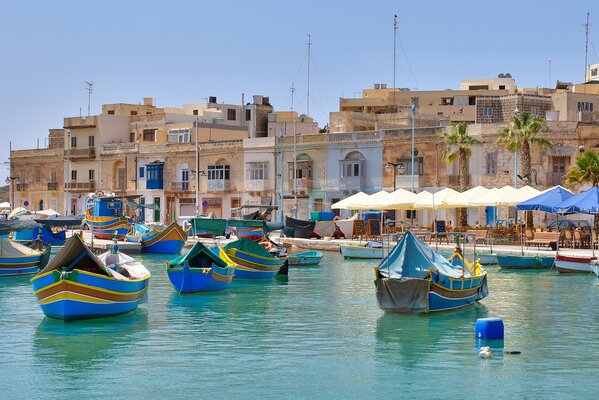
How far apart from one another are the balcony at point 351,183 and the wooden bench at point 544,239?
1875 centimetres

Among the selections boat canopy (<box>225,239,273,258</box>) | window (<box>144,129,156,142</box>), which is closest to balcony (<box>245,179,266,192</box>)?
window (<box>144,129,156,142</box>)

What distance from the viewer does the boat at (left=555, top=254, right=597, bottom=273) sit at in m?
40.3

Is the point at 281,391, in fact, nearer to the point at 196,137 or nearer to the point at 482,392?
the point at 482,392

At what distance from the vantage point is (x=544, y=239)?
4909 cm

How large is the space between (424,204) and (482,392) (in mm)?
34359

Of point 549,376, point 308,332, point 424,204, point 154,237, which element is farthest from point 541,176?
point 549,376

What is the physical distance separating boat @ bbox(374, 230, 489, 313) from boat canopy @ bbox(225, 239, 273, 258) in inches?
469

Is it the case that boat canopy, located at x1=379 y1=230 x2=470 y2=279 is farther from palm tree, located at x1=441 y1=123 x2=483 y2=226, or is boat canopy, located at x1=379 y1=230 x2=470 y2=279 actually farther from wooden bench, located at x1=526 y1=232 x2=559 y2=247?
palm tree, located at x1=441 y1=123 x2=483 y2=226

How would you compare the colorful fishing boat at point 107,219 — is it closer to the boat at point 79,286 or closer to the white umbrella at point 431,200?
the white umbrella at point 431,200

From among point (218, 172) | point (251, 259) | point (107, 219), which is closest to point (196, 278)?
point (251, 259)

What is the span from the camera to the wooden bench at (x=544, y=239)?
160 feet

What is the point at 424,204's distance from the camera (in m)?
53.5

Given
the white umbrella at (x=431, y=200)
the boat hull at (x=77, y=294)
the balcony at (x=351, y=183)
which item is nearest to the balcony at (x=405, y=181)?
the balcony at (x=351, y=183)

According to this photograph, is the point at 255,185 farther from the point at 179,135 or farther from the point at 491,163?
the point at 491,163
